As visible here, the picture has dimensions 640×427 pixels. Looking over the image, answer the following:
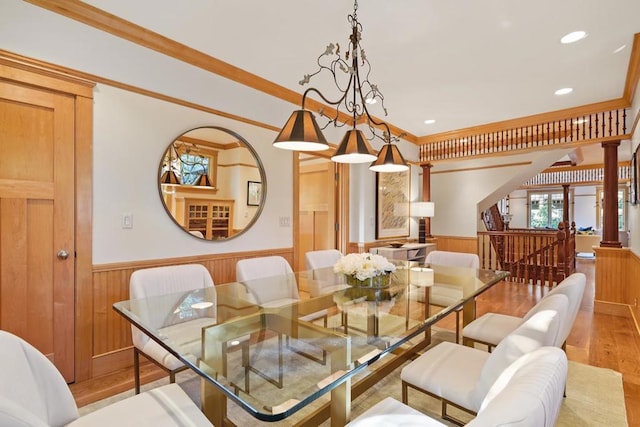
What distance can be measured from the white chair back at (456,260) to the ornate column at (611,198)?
2.17m

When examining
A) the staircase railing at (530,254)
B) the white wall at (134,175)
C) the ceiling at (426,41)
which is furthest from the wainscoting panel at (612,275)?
the white wall at (134,175)

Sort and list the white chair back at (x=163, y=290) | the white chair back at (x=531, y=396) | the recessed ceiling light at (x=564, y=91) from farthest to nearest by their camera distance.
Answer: the recessed ceiling light at (x=564, y=91)
the white chair back at (x=163, y=290)
the white chair back at (x=531, y=396)

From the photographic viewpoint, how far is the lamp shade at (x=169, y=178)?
Result: 265cm

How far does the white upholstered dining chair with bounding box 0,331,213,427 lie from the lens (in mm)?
986

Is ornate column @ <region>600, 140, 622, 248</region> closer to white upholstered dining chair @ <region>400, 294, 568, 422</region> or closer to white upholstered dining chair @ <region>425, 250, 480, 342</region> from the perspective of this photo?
white upholstered dining chair @ <region>425, 250, 480, 342</region>

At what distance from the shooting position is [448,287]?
2.36 metres

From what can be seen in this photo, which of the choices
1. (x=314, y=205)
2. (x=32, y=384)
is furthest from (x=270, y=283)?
(x=314, y=205)

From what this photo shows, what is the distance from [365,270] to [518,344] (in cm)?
108

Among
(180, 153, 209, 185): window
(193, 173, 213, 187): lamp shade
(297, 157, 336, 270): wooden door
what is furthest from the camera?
(297, 157, 336, 270): wooden door

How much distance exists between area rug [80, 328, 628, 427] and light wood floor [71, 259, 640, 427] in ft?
0.24

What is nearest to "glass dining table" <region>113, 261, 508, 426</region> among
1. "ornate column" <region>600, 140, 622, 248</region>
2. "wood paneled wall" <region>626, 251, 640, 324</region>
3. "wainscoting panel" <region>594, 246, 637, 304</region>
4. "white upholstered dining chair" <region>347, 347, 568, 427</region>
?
"white upholstered dining chair" <region>347, 347, 568, 427</region>

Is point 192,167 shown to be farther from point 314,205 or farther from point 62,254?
point 314,205

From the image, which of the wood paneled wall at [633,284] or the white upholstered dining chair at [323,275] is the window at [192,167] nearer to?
the white upholstered dining chair at [323,275]

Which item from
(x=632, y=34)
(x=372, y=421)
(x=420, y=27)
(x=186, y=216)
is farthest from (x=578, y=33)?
(x=186, y=216)
